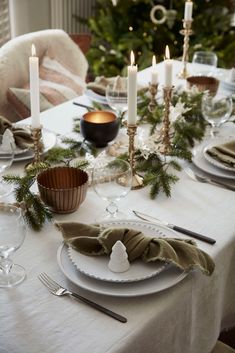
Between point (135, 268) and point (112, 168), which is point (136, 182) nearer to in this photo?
point (112, 168)

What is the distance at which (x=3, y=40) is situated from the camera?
3529 mm

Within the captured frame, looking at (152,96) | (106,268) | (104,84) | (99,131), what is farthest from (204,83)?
(106,268)

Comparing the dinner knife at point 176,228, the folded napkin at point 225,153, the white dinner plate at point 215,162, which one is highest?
the folded napkin at point 225,153

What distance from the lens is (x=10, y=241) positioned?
1.03m

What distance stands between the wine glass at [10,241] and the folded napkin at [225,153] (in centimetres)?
64

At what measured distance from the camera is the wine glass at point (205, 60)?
2.41 m

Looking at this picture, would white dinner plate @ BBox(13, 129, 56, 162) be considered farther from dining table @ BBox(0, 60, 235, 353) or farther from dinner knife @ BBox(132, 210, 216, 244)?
dinner knife @ BBox(132, 210, 216, 244)

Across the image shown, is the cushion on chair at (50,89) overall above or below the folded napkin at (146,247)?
below

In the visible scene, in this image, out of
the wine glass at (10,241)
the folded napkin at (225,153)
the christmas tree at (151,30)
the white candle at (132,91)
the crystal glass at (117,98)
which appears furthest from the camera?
the christmas tree at (151,30)

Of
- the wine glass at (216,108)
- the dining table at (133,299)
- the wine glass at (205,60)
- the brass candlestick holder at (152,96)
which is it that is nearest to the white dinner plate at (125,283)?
the dining table at (133,299)

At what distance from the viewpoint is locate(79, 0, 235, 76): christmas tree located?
12.3 ft

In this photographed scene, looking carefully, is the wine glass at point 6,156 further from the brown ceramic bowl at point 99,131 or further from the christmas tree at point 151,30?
the christmas tree at point 151,30

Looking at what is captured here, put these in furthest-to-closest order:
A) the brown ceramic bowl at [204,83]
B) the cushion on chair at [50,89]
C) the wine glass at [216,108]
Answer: the cushion on chair at [50,89]
the brown ceramic bowl at [204,83]
the wine glass at [216,108]

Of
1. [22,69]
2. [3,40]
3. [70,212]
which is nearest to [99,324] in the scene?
[70,212]
